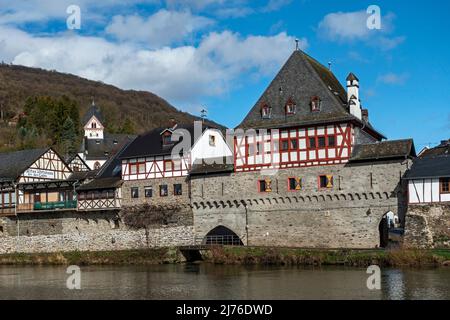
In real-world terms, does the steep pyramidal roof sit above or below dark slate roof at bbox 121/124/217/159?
above

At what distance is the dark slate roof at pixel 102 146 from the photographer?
3514 inches

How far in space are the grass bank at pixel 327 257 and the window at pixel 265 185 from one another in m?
4.95

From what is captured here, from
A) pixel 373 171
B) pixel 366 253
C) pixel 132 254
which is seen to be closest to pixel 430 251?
pixel 366 253

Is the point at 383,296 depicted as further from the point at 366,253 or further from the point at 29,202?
the point at 29,202

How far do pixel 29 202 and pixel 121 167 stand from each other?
851cm

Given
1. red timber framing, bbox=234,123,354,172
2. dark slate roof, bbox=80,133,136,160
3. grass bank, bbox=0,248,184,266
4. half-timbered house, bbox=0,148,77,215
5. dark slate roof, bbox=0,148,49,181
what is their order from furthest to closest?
1. dark slate roof, bbox=80,133,136,160
2. dark slate roof, bbox=0,148,49,181
3. half-timbered house, bbox=0,148,77,215
4. grass bank, bbox=0,248,184,266
5. red timber framing, bbox=234,123,354,172

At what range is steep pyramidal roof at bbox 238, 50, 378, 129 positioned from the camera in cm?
4247

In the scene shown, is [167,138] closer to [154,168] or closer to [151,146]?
[151,146]

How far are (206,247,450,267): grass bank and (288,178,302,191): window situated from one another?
198 inches

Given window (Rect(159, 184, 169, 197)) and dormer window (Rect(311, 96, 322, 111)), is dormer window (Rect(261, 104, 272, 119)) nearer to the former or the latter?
dormer window (Rect(311, 96, 322, 111))

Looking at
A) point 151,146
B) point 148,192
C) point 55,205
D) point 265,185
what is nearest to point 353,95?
point 265,185

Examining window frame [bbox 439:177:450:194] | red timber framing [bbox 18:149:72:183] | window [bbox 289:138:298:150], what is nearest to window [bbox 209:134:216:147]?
window [bbox 289:138:298:150]

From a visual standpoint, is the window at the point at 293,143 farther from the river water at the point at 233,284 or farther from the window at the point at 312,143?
the river water at the point at 233,284

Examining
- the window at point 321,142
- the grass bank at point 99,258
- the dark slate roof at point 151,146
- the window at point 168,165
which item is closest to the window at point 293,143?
the window at point 321,142
